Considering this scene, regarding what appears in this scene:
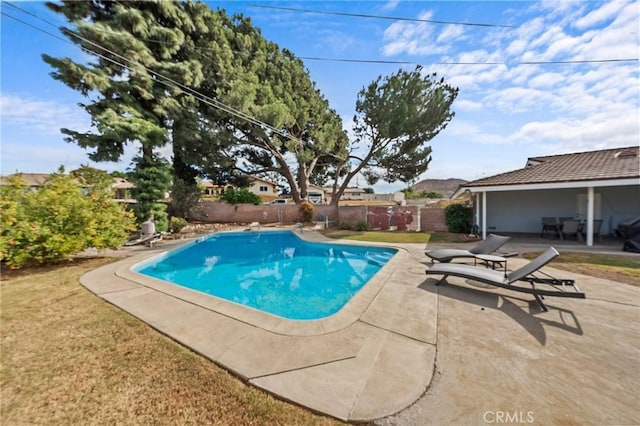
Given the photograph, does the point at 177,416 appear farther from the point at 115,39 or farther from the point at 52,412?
the point at 115,39

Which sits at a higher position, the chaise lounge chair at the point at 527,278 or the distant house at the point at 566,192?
the distant house at the point at 566,192

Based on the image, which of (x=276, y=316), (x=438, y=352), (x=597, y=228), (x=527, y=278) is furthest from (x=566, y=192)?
(x=276, y=316)

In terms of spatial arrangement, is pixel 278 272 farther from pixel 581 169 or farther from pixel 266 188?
pixel 266 188

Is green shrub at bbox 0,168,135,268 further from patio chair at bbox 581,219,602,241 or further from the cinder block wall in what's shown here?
patio chair at bbox 581,219,602,241

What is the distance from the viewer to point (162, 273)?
7750mm

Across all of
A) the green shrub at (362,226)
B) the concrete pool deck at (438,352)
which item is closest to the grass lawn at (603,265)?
the concrete pool deck at (438,352)

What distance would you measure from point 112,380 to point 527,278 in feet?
20.4

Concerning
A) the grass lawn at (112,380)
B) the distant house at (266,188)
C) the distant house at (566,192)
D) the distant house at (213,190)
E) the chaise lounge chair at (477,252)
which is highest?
the distant house at (266,188)

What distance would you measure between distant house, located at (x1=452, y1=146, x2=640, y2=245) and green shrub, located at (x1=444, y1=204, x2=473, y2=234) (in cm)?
74

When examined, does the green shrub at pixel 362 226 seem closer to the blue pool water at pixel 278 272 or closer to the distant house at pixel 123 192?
the blue pool water at pixel 278 272

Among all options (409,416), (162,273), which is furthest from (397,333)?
(162,273)

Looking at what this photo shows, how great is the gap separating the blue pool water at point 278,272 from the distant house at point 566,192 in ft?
19.8

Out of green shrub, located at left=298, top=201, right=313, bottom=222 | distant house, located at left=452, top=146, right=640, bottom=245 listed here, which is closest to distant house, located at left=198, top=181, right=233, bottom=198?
green shrub, located at left=298, top=201, right=313, bottom=222

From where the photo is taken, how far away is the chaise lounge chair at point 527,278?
390cm
